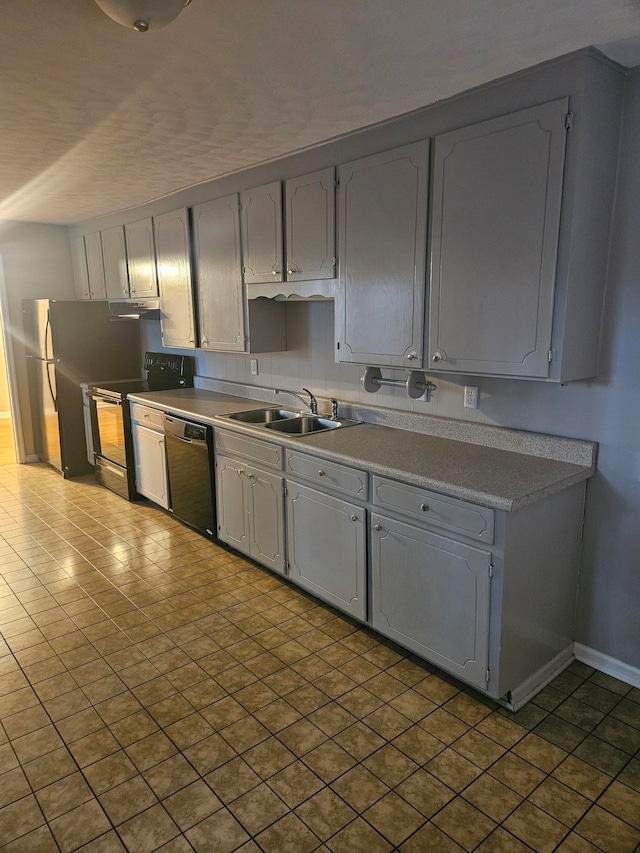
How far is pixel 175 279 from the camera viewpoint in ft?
13.6

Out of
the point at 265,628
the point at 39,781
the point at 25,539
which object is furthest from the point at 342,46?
the point at 25,539

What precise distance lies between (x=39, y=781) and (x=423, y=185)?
264 centimetres

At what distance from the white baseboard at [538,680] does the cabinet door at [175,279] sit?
2.98m

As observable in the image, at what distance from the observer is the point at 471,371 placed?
235 cm

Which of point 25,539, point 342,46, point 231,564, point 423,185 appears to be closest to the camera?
point 342,46

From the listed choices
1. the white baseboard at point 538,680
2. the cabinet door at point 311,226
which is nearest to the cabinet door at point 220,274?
the cabinet door at point 311,226

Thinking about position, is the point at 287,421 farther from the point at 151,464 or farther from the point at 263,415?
the point at 151,464

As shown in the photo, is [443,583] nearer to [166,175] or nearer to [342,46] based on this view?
[342,46]

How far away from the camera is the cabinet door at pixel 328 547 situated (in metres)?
2.62

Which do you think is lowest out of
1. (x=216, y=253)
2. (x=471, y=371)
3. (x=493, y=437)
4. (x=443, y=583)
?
(x=443, y=583)

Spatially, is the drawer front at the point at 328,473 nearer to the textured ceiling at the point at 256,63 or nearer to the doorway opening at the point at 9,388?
the textured ceiling at the point at 256,63

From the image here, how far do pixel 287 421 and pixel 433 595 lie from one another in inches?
59.7

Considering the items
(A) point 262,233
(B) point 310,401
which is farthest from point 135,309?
(B) point 310,401

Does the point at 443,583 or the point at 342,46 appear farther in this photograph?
the point at 443,583
